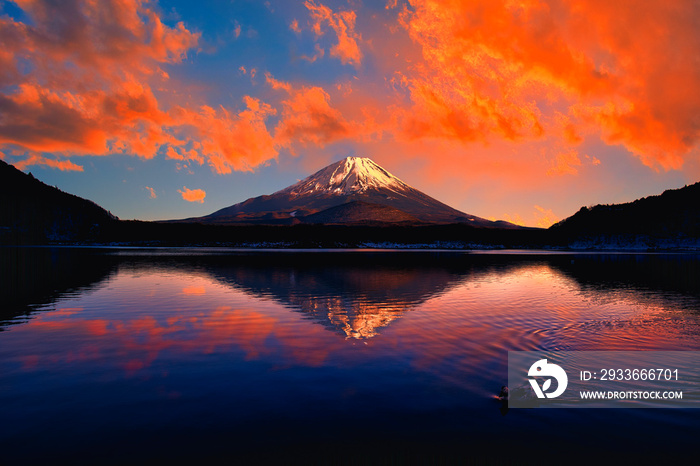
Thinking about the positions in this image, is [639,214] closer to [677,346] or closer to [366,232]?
[366,232]

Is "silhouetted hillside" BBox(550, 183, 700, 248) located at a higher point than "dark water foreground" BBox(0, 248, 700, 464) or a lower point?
higher

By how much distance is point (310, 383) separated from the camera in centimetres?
1001

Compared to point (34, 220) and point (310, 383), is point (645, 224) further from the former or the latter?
point (34, 220)

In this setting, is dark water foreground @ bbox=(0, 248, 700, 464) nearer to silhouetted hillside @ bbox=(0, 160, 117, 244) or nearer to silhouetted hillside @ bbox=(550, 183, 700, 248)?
silhouetted hillside @ bbox=(550, 183, 700, 248)

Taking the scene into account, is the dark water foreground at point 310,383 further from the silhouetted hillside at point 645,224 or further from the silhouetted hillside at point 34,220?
the silhouetted hillside at point 34,220

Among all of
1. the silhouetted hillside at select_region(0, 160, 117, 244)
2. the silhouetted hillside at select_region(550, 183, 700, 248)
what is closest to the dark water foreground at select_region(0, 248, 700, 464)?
the silhouetted hillside at select_region(550, 183, 700, 248)

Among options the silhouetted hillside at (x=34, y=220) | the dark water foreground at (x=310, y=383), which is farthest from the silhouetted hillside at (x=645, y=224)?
the silhouetted hillside at (x=34, y=220)

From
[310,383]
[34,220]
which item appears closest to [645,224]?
[310,383]

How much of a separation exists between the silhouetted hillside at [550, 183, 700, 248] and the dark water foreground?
15861 centimetres

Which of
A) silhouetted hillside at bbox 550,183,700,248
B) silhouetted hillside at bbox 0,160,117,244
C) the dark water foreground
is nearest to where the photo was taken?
the dark water foreground

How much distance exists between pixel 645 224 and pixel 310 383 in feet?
628

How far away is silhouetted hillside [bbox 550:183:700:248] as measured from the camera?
146 meters

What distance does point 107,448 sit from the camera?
22.6 feet

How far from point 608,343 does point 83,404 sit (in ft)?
53.0
